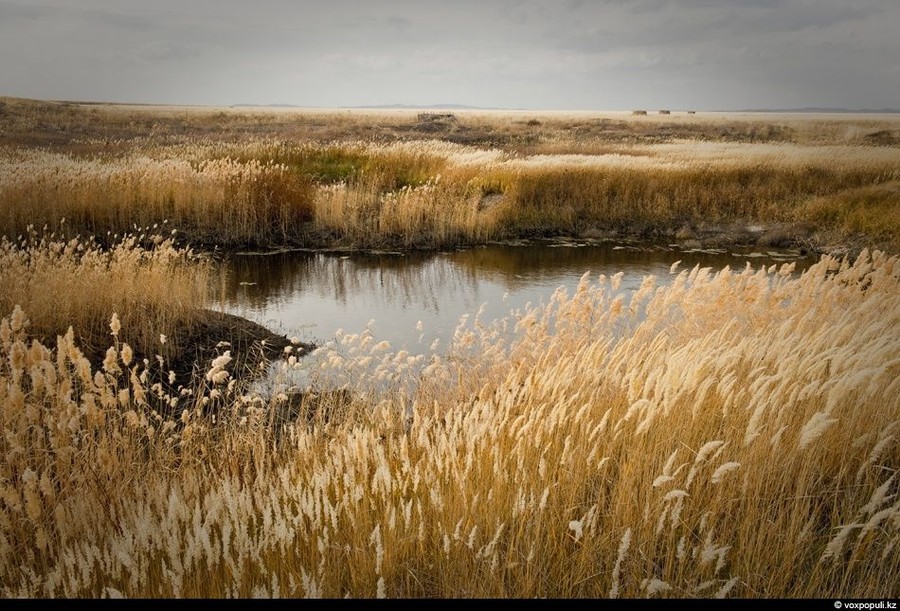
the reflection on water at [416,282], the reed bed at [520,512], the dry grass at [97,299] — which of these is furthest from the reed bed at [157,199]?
the reed bed at [520,512]

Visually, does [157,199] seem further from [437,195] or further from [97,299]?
[97,299]

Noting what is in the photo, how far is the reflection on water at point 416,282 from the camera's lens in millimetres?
10203

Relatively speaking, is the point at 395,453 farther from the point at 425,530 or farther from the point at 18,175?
the point at 18,175

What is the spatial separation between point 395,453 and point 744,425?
2005 mm

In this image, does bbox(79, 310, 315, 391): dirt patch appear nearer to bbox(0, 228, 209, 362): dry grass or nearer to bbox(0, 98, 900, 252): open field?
bbox(0, 228, 209, 362): dry grass

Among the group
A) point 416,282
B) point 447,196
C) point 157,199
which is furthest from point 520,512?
point 447,196

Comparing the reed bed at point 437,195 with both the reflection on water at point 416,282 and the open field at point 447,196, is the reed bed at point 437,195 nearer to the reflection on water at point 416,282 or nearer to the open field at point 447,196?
the open field at point 447,196

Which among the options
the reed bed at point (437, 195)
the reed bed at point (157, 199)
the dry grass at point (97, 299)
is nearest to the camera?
the dry grass at point (97, 299)

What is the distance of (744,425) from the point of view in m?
4.03

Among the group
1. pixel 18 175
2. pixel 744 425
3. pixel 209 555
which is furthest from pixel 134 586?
pixel 18 175

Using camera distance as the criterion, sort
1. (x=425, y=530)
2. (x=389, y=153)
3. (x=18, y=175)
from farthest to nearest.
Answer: (x=389, y=153) < (x=18, y=175) < (x=425, y=530)

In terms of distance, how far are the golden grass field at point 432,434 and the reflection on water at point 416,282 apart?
1.13 meters

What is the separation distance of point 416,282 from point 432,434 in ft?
27.3

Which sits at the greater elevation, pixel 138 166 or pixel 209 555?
pixel 138 166
